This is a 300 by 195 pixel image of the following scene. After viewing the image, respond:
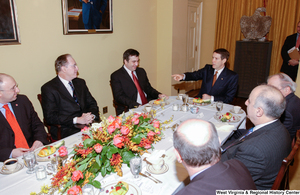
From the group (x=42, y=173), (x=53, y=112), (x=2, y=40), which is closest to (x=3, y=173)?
(x=42, y=173)

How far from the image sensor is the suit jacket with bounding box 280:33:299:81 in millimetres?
5255

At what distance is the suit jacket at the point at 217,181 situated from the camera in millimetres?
1150

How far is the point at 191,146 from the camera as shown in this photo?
123 centimetres

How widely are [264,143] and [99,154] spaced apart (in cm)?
112

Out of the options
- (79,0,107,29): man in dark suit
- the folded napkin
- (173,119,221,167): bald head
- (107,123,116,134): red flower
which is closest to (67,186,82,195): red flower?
(107,123,116,134): red flower

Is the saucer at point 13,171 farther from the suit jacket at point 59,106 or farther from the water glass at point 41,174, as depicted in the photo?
the suit jacket at point 59,106

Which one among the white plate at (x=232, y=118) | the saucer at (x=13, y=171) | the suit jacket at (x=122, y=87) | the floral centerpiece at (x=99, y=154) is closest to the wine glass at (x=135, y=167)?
the floral centerpiece at (x=99, y=154)

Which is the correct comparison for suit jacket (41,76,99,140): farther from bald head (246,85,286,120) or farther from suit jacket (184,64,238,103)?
bald head (246,85,286,120)

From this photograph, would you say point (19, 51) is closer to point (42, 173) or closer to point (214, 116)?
point (42, 173)

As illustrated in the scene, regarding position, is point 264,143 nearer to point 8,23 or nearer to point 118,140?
point 118,140

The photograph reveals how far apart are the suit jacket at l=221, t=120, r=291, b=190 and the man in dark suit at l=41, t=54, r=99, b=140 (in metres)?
1.87

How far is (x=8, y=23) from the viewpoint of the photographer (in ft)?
8.93

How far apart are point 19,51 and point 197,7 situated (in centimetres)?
485

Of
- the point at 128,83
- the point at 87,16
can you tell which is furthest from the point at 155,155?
the point at 87,16
